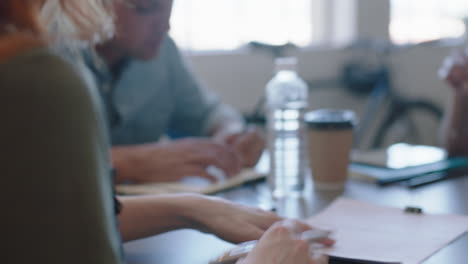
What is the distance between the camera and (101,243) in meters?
0.47

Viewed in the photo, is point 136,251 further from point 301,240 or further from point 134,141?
point 134,141

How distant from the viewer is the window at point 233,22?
276 cm

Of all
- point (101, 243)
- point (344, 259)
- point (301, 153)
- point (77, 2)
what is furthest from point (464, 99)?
point (101, 243)

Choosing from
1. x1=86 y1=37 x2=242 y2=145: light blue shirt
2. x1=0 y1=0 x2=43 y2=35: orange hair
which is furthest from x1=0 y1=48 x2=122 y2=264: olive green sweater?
x1=86 y1=37 x2=242 y2=145: light blue shirt

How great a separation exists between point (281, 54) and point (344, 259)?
218cm

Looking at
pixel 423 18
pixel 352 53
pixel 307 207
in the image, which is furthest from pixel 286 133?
pixel 423 18

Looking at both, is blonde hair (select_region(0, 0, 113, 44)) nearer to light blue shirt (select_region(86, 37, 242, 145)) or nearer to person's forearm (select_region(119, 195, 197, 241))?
person's forearm (select_region(119, 195, 197, 241))

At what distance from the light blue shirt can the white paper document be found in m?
0.87

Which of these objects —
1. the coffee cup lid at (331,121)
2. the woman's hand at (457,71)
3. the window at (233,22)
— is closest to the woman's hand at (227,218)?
the coffee cup lid at (331,121)

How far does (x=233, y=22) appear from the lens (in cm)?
288

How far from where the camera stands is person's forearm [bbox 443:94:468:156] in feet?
4.99

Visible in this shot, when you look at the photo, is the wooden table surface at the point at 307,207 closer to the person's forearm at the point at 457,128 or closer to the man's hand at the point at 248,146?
the man's hand at the point at 248,146

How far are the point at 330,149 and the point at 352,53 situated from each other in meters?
2.08

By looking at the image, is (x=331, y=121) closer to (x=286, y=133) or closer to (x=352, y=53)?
(x=286, y=133)
